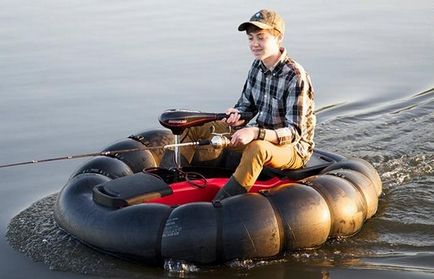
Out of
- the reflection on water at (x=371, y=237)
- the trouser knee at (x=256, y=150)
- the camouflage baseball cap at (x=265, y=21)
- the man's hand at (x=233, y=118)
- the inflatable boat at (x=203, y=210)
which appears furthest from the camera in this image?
the man's hand at (x=233, y=118)

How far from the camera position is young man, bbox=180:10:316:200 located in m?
5.34

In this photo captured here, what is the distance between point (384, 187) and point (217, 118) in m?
1.75

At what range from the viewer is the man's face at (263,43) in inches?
218

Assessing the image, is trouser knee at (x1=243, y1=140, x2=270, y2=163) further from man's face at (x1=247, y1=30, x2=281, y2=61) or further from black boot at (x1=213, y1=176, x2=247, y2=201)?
man's face at (x1=247, y1=30, x2=281, y2=61)

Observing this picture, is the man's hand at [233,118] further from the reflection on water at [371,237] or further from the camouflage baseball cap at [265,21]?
the reflection on water at [371,237]

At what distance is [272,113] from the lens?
19.2 feet

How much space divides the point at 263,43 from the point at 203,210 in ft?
4.55

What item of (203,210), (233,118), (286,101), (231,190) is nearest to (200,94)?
(233,118)

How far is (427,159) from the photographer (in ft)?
23.7

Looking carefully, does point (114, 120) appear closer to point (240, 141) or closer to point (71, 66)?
point (71, 66)

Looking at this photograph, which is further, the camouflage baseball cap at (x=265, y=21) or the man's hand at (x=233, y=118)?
the man's hand at (x=233, y=118)

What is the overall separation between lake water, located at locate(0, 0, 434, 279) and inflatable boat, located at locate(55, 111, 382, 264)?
0.15 meters

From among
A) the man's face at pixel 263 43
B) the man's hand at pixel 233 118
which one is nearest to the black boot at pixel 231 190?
the man's hand at pixel 233 118

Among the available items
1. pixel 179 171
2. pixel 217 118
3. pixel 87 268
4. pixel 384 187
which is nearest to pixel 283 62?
pixel 217 118
